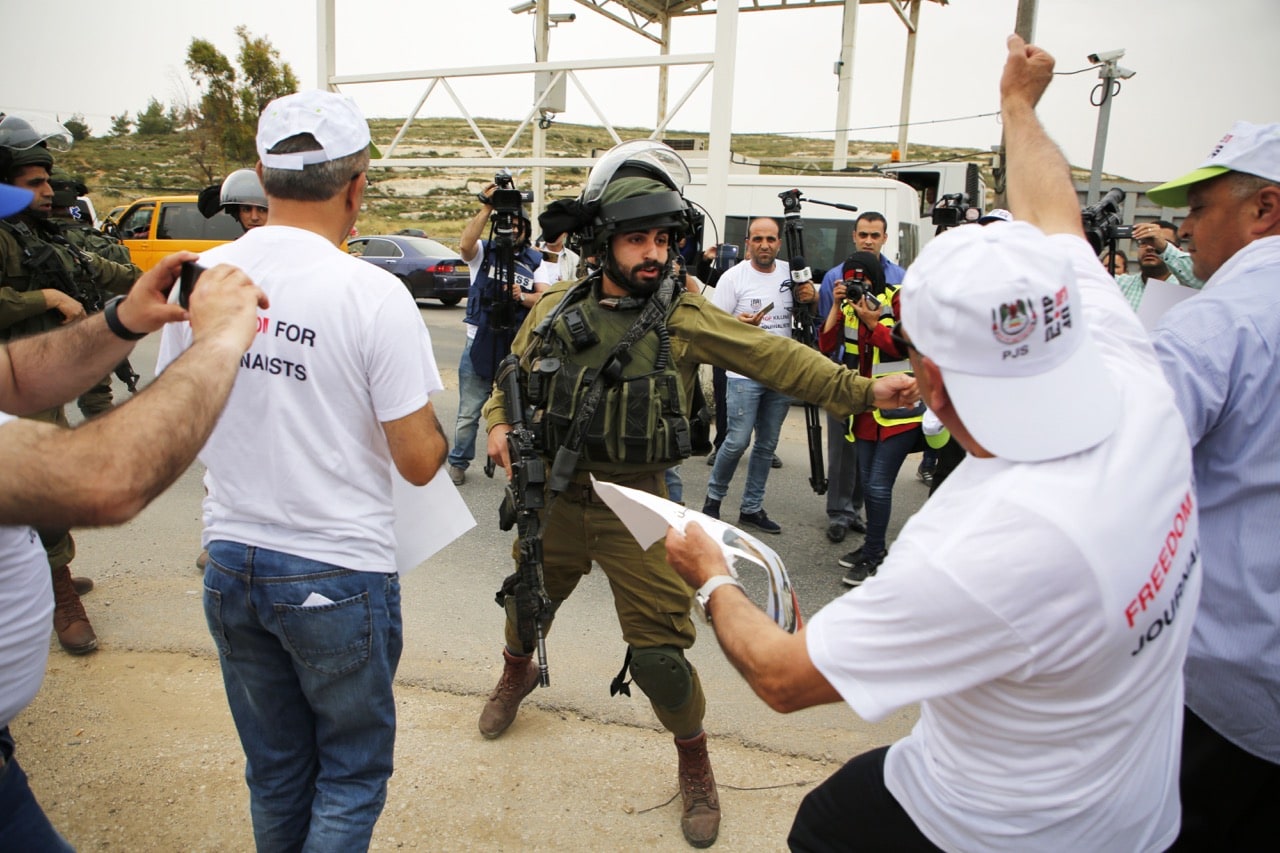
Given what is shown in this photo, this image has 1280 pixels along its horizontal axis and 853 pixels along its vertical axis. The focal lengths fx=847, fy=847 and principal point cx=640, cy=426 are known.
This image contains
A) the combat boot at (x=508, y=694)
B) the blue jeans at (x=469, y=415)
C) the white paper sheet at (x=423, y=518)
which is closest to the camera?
the white paper sheet at (x=423, y=518)

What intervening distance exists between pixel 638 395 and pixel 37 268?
351 centimetres

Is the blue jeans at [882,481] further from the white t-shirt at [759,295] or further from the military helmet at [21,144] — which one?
the military helmet at [21,144]

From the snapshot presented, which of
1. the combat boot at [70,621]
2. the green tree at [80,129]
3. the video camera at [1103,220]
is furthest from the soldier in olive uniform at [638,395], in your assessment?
the green tree at [80,129]

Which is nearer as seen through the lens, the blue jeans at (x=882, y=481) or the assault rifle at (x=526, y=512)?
the assault rifle at (x=526, y=512)

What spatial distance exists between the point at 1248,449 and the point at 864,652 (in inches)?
41.2

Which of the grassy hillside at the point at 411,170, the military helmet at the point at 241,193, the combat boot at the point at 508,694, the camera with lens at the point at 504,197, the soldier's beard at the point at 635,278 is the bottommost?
the combat boot at the point at 508,694

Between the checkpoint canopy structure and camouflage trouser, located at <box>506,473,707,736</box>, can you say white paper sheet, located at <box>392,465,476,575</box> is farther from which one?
the checkpoint canopy structure

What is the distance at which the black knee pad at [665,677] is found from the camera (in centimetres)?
256

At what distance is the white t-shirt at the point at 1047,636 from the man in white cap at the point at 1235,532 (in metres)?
0.41

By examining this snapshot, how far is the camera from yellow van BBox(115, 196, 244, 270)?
12.4 meters

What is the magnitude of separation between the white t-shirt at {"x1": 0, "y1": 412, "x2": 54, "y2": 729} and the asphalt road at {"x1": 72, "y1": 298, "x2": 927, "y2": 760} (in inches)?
72.6

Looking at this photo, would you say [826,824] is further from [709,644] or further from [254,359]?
[709,644]

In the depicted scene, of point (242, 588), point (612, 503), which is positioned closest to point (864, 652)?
point (612, 503)

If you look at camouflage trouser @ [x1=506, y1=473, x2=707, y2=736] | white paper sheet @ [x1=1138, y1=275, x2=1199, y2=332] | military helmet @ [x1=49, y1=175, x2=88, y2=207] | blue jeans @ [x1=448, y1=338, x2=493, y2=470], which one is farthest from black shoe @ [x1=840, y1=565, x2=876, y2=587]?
military helmet @ [x1=49, y1=175, x2=88, y2=207]
